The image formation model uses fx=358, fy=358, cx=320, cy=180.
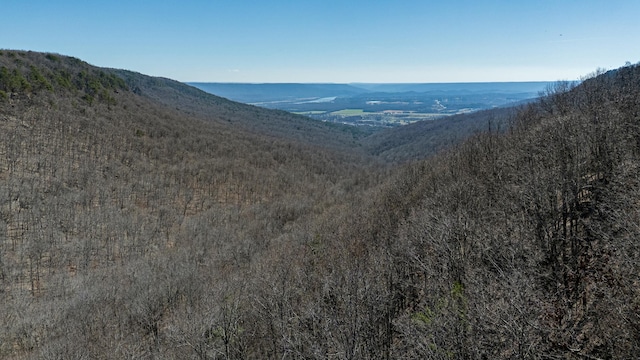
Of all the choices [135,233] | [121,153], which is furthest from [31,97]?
[135,233]

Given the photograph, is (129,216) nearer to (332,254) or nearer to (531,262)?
(332,254)

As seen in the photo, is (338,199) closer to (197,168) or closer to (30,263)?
(197,168)

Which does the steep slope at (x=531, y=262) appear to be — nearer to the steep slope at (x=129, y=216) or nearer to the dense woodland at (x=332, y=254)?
the dense woodland at (x=332, y=254)

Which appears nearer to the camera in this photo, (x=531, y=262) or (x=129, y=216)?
(x=531, y=262)

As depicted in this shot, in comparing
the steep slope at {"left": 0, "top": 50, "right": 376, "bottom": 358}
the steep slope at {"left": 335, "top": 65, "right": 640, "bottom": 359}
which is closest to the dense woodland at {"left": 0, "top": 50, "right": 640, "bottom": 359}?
the steep slope at {"left": 335, "top": 65, "right": 640, "bottom": 359}

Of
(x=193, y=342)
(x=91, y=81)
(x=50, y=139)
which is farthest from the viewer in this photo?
(x=91, y=81)

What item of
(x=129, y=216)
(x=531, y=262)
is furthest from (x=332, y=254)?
(x=129, y=216)

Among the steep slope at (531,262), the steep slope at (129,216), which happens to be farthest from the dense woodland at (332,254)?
the steep slope at (129,216)

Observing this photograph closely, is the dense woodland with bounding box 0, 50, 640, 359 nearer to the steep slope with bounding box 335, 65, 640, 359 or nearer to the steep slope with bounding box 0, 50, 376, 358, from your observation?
the steep slope with bounding box 335, 65, 640, 359
